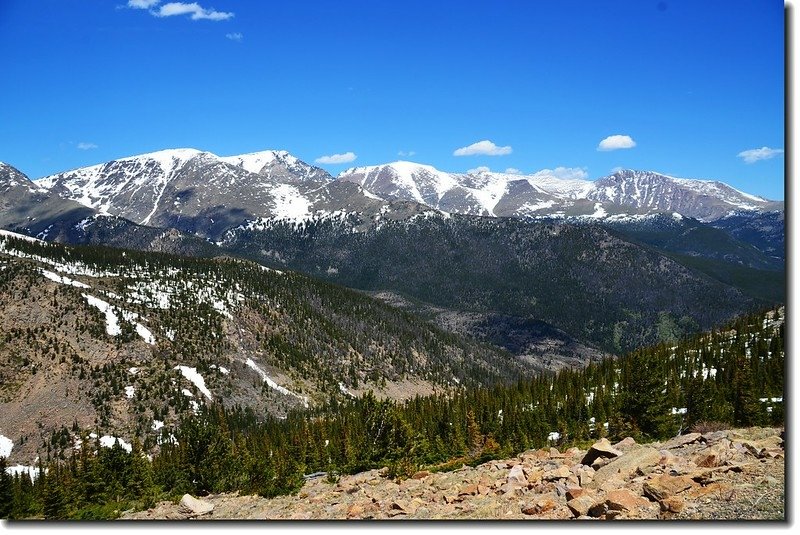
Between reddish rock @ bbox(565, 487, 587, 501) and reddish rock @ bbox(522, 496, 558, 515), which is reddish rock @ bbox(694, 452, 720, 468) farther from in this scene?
reddish rock @ bbox(522, 496, 558, 515)

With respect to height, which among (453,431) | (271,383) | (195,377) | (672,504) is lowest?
(453,431)

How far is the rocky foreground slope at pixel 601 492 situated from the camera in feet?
53.9

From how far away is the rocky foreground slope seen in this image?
53.9ft

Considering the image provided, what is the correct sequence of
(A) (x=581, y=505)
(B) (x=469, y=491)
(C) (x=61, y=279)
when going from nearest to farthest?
(A) (x=581, y=505) < (B) (x=469, y=491) < (C) (x=61, y=279)

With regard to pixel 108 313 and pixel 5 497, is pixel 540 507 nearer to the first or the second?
pixel 5 497

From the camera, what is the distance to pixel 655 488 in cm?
1717

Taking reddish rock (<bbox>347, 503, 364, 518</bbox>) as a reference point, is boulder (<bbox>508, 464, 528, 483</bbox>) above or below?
above

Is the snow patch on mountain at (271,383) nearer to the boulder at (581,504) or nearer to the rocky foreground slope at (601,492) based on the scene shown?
the rocky foreground slope at (601,492)

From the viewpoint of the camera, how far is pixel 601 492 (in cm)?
1878

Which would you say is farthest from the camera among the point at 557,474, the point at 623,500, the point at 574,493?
the point at 557,474

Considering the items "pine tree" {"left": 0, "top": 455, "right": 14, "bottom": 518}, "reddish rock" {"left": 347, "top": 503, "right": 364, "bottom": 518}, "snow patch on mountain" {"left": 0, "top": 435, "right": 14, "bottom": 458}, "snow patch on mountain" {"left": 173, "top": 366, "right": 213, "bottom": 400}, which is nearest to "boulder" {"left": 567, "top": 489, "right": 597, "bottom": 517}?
"reddish rock" {"left": 347, "top": 503, "right": 364, "bottom": 518}

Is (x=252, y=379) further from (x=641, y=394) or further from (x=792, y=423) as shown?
(x=792, y=423)

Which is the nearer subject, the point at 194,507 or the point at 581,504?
the point at 581,504

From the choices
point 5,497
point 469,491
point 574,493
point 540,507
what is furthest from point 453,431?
point 540,507
